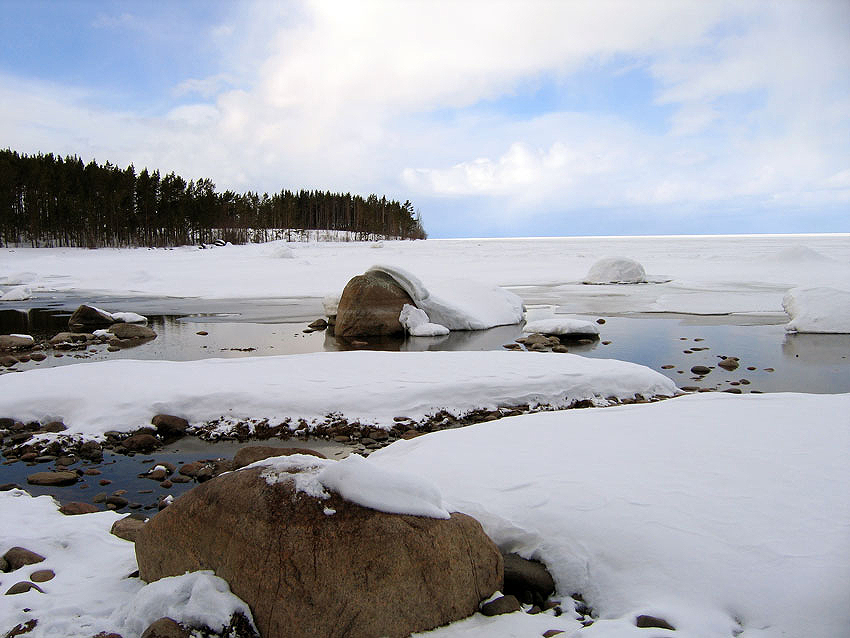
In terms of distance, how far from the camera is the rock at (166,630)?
248 cm

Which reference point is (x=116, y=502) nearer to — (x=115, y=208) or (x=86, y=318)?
(x=86, y=318)

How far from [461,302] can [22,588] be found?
1186cm

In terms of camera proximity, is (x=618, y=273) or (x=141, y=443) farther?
(x=618, y=273)

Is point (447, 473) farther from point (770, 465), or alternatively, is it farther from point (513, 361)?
point (513, 361)

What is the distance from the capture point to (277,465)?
3.14 metres

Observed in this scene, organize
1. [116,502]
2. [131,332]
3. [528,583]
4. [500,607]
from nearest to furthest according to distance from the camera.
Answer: [500,607], [528,583], [116,502], [131,332]

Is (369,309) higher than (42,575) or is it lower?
higher

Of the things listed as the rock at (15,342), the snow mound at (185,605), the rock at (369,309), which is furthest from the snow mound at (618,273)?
the snow mound at (185,605)

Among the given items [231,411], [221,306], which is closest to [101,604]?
[231,411]

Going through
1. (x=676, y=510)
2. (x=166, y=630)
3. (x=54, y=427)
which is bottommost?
(x=54, y=427)

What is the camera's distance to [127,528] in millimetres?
3875

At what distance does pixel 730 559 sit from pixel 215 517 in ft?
8.17

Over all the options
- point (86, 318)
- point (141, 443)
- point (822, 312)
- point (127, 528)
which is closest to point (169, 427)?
point (141, 443)

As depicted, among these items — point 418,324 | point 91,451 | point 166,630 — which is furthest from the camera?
point 418,324
